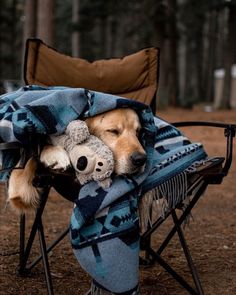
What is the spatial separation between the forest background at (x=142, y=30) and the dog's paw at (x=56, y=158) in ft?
21.7

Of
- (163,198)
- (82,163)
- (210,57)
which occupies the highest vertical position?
(82,163)

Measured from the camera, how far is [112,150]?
8.23 ft

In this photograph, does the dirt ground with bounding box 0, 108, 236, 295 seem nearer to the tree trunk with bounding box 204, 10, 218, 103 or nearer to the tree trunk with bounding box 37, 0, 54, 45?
the tree trunk with bounding box 37, 0, 54, 45

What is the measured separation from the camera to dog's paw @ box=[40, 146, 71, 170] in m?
2.51

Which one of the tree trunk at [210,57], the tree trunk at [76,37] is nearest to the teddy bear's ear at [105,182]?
the tree trunk at [76,37]

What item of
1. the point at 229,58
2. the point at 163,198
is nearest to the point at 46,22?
the point at 163,198

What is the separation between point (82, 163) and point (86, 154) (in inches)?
1.7

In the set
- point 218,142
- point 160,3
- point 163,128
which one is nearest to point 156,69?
point 163,128

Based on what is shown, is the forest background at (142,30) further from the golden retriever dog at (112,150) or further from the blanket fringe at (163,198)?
the golden retriever dog at (112,150)

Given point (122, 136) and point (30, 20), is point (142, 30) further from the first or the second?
point (122, 136)

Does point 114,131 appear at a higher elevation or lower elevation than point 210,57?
higher

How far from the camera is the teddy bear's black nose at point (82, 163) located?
2484 millimetres

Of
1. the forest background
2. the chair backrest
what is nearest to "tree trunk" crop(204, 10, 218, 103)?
the forest background

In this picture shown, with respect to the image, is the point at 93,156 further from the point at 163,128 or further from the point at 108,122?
the point at 163,128
